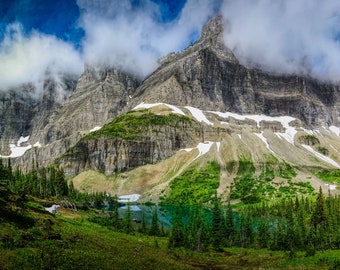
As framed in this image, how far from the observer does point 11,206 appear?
5494 cm

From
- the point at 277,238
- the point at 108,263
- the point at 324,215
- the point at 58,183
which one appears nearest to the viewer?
the point at 108,263

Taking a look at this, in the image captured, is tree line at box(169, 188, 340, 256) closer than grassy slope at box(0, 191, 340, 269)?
No

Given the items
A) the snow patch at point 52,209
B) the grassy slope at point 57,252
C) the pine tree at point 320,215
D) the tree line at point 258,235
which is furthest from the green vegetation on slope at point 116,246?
the pine tree at point 320,215

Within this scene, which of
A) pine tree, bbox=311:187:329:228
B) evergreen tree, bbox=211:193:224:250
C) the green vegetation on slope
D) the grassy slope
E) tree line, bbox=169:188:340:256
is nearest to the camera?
the grassy slope

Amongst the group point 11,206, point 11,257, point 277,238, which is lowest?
point 277,238

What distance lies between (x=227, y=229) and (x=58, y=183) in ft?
291

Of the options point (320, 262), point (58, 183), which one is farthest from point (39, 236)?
point (58, 183)

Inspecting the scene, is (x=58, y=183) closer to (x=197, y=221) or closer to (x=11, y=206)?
(x=197, y=221)

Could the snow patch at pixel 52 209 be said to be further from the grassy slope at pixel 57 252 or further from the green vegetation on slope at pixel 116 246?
the grassy slope at pixel 57 252

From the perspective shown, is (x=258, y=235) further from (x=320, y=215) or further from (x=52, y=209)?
(x=52, y=209)

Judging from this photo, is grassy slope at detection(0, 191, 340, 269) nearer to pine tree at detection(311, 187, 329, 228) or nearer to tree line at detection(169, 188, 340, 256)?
tree line at detection(169, 188, 340, 256)

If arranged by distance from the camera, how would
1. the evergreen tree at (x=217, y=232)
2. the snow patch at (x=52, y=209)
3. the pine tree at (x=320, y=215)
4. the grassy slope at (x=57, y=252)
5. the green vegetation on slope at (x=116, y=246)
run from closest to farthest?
the grassy slope at (x=57, y=252), the green vegetation on slope at (x=116, y=246), the evergreen tree at (x=217, y=232), the snow patch at (x=52, y=209), the pine tree at (x=320, y=215)

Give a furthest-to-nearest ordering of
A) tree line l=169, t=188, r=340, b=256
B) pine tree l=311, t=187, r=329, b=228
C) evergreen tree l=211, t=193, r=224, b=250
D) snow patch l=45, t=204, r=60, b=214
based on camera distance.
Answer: pine tree l=311, t=187, r=329, b=228, snow patch l=45, t=204, r=60, b=214, evergreen tree l=211, t=193, r=224, b=250, tree line l=169, t=188, r=340, b=256

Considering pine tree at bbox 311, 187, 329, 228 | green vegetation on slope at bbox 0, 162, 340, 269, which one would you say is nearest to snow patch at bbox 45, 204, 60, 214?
green vegetation on slope at bbox 0, 162, 340, 269
